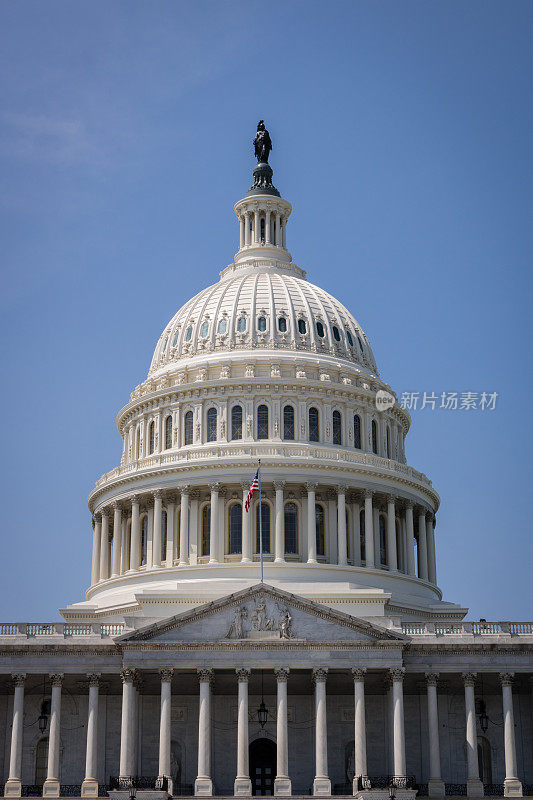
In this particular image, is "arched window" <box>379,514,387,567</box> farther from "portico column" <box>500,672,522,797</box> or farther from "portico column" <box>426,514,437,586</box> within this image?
"portico column" <box>500,672,522,797</box>

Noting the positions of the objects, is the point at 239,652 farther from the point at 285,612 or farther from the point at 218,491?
the point at 218,491

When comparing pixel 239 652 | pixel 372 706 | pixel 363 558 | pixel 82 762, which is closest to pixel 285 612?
pixel 239 652

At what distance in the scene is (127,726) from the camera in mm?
75438

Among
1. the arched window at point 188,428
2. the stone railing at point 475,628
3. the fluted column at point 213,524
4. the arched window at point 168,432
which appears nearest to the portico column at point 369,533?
the fluted column at point 213,524

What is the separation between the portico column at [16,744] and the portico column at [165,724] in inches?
340

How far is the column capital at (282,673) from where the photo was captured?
75750 mm

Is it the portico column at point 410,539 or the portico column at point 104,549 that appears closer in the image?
the portico column at point 410,539

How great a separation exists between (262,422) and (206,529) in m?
9.88

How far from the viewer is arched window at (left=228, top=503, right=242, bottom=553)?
9631 centimetres

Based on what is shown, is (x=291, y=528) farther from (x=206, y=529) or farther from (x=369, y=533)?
(x=206, y=529)

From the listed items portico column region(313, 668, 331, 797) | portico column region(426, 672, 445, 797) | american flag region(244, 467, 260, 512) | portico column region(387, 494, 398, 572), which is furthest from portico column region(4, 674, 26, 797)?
portico column region(387, 494, 398, 572)

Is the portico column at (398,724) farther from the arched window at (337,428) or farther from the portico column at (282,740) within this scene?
the arched window at (337,428)

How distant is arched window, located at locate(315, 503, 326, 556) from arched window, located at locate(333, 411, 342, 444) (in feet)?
20.9

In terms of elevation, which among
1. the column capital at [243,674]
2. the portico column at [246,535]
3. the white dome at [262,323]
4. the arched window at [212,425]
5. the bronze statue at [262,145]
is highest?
the bronze statue at [262,145]
